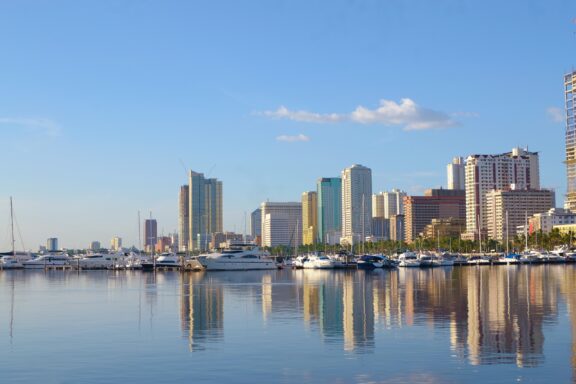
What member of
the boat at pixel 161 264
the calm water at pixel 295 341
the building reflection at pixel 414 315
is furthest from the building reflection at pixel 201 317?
the boat at pixel 161 264

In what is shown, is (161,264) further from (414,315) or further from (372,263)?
(414,315)

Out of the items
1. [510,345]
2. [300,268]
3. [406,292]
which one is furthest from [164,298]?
[300,268]

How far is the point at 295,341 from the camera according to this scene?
1692 inches

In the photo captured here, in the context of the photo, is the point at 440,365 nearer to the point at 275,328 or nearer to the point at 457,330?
the point at 457,330

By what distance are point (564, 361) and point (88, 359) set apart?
21940 millimetres

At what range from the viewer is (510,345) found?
130 ft

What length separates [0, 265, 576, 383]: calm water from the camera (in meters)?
33.5

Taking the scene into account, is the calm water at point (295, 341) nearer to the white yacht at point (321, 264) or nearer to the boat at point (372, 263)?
the white yacht at point (321, 264)

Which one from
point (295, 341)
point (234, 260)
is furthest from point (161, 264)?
point (295, 341)

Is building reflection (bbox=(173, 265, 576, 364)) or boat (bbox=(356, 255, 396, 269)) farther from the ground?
building reflection (bbox=(173, 265, 576, 364))

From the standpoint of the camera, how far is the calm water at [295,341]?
33469mm

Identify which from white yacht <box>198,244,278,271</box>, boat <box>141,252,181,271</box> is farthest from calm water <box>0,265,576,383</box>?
boat <box>141,252,181,271</box>

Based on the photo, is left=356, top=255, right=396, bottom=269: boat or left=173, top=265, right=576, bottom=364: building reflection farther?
left=356, top=255, right=396, bottom=269: boat

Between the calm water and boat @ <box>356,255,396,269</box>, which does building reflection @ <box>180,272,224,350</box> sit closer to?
the calm water
